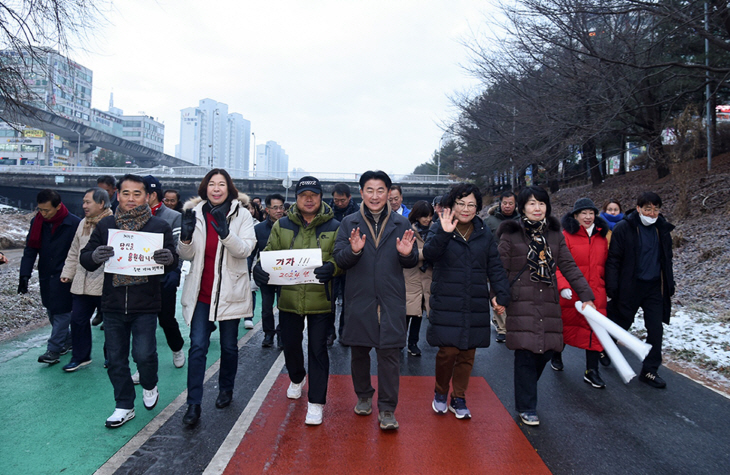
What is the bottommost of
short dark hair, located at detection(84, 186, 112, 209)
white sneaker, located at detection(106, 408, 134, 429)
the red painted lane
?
the red painted lane

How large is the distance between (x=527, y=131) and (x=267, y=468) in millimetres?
14629

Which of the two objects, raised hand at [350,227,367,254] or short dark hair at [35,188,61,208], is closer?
raised hand at [350,227,367,254]

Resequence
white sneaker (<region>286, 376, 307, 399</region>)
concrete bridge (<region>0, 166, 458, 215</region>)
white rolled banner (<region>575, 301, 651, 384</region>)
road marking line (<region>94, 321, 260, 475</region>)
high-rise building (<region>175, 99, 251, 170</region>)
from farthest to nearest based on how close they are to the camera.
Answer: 1. high-rise building (<region>175, 99, 251, 170</region>)
2. concrete bridge (<region>0, 166, 458, 215</region>)
3. white sneaker (<region>286, 376, 307, 399</region>)
4. white rolled banner (<region>575, 301, 651, 384</region>)
5. road marking line (<region>94, 321, 260, 475</region>)

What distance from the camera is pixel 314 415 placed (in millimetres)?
3852

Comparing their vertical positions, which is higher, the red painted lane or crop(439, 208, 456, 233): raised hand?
crop(439, 208, 456, 233): raised hand

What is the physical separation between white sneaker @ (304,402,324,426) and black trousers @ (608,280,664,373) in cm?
376

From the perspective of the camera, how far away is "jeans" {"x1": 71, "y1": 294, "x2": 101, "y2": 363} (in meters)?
5.01

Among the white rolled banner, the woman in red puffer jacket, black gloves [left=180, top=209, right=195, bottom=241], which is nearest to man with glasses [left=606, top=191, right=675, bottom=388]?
the woman in red puffer jacket

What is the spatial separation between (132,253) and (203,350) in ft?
3.45

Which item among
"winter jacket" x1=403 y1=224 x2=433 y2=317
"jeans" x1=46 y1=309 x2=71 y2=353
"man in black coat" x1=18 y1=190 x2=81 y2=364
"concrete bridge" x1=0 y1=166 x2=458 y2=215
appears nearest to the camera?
"man in black coat" x1=18 y1=190 x2=81 y2=364

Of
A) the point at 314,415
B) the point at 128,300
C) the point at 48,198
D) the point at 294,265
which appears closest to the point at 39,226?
the point at 48,198

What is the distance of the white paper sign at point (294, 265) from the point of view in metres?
3.95

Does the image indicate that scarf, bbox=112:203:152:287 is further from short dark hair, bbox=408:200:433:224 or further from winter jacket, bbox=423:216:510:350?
short dark hair, bbox=408:200:433:224

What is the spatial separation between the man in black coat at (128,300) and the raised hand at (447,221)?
7.88 feet
